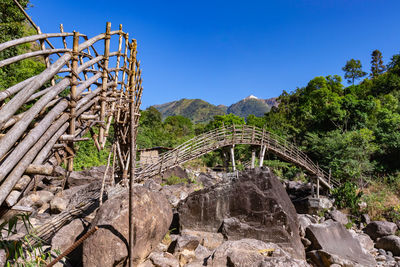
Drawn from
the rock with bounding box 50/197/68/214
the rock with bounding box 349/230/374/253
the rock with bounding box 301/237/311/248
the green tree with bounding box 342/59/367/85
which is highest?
the green tree with bounding box 342/59/367/85

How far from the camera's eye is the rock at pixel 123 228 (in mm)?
3713

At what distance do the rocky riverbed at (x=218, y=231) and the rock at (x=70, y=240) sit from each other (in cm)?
2

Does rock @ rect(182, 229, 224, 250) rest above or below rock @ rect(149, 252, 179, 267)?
below

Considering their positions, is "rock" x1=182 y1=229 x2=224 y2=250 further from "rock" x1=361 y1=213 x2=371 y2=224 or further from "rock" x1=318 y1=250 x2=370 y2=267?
"rock" x1=361 y1=213 x2=371 y2=224

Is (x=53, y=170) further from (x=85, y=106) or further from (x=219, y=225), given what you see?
(x=219, y=225)

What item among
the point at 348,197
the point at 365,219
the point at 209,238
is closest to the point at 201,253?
the point at 209,238

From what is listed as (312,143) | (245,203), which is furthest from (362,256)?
(312,143)

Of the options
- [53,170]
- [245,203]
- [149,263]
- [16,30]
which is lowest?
[149,263]

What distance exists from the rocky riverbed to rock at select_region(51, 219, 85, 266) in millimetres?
15

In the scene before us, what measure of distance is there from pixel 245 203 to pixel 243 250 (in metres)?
2.07

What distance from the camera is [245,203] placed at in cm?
693

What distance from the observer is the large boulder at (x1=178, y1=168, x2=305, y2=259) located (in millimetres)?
6438

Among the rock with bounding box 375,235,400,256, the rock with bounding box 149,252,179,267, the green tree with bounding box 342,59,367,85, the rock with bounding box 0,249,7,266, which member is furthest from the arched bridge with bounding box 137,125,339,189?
the green tree with bounding box 342,59,367,85

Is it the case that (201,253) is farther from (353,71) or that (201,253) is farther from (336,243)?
(353,71)
